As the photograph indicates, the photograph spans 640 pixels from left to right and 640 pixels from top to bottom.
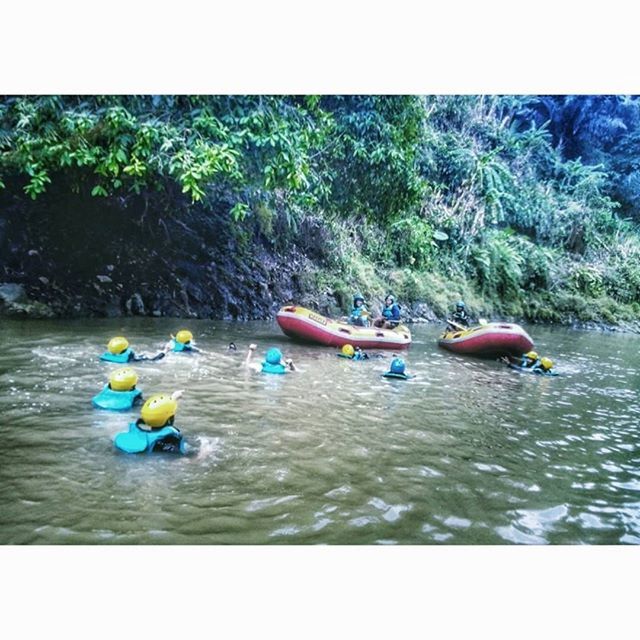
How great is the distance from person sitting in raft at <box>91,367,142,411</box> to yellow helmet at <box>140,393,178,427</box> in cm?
85

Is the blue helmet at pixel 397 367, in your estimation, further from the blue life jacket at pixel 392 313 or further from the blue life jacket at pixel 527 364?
the blue life jacket at pixel 392 313

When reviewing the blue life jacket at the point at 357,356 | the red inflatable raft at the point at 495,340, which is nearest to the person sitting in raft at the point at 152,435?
the blue life jacket at the point at 357,356

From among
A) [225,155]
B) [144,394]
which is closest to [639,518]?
[144,394]

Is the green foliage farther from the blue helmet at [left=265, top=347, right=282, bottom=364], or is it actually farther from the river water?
the blue helmet at [left=265, top=347, right=282, bottom=364]

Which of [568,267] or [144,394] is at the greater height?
[568,267]

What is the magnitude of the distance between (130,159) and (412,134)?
460cm

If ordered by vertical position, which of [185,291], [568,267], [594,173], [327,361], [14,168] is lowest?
[327,361]

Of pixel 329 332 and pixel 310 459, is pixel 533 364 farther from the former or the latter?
pixel 310 459

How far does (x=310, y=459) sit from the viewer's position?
3816 millimetres

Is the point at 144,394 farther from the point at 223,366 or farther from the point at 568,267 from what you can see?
the point at 568,267

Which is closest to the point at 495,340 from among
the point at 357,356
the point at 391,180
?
the point at 357,356

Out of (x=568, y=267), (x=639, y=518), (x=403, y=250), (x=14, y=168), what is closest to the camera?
(x=639, y=518)

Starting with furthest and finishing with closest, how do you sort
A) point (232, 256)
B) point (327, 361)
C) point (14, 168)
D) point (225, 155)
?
point (232, 256) → point (327, 361) → point (14, 168) → point (225, 155)

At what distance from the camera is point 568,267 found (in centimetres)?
1172
